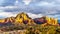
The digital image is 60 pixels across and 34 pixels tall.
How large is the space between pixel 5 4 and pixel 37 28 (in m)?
1.90

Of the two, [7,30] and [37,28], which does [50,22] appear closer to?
[37,28]

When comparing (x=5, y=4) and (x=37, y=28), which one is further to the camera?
(x=5, y=4)

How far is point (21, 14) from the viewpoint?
9.80 metres

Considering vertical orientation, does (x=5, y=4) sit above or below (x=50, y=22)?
above

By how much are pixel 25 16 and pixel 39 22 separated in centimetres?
67

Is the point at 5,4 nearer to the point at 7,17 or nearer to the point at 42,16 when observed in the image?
the point at 7,17

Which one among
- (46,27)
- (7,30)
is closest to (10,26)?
(7,30)

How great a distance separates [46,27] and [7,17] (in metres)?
1.78

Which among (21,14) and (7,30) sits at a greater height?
(21,14)

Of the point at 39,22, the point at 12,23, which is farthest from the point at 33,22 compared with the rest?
the point at 12,23

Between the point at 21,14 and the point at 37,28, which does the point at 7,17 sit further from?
the point at 37,28

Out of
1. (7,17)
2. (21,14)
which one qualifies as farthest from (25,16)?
(7,17)

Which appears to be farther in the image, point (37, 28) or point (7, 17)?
point (7, 17)

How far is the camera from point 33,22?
31.9 feet
